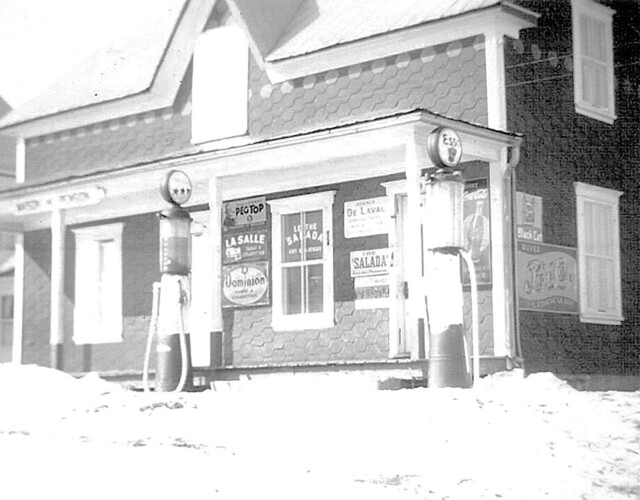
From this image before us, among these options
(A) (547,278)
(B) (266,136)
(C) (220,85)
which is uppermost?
(C) (220,85)

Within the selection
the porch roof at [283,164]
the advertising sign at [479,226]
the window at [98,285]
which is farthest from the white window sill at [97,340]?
the advertising sign at [479,226]

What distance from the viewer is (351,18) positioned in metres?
17.0

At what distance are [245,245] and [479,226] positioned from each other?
3897 mm

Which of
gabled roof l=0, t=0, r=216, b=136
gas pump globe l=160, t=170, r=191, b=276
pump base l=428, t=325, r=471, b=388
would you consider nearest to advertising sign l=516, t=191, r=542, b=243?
pump base l=428, t=325, r=471, b=388

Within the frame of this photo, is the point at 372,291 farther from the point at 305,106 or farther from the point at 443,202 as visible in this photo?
the point at 443,202

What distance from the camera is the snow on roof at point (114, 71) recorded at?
1928 centimetres

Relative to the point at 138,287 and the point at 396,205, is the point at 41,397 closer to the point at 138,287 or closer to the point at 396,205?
the point at 396,205

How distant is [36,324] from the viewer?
67.1ft

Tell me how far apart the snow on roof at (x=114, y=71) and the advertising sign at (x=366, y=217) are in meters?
4.43

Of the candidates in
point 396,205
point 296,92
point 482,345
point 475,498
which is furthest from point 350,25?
point 475,498

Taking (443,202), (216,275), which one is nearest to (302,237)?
(216,275)

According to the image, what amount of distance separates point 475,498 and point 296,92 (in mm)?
10633

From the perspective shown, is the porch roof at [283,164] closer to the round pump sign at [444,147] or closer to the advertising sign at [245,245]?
the advertising sign at [245,245]

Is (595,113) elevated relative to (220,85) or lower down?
lower down
